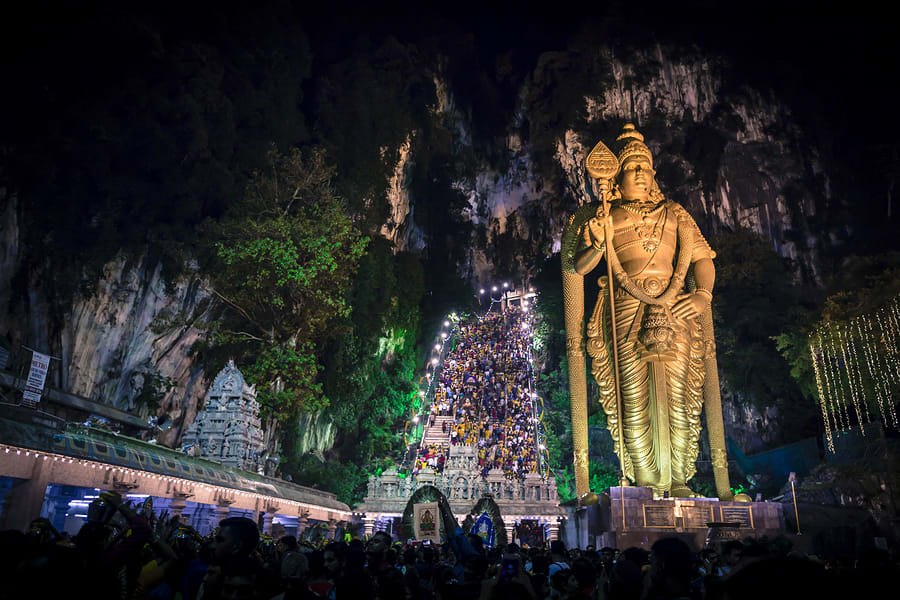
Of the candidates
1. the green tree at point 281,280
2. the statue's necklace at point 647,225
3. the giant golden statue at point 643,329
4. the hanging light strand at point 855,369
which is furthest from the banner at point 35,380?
the hanging light strand at point 855,369

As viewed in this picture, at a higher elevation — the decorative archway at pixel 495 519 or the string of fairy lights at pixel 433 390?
the string of fairy lights at pixel 433 390

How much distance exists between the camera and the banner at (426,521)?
666 cm

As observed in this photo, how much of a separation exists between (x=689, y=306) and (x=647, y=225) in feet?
4.75

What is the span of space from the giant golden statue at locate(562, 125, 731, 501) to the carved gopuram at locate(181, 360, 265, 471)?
6631mm

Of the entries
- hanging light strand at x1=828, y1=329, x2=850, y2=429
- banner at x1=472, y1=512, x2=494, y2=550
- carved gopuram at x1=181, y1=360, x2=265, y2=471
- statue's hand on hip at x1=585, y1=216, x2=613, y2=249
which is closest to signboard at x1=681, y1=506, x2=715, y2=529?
banner at x1=472, y1=512, x2=494, y2=550

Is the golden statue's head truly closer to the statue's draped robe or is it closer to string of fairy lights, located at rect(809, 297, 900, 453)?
the statue's draped robe

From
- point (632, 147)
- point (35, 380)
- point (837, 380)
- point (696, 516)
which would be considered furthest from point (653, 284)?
point (35, 380)

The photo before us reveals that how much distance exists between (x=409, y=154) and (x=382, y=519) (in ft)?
53.5

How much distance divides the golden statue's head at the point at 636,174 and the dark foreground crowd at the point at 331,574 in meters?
7.02

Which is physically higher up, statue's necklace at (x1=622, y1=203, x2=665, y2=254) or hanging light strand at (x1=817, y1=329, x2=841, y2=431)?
statue's necklace at (x1=622, y1=203, x2=665, y2=254)

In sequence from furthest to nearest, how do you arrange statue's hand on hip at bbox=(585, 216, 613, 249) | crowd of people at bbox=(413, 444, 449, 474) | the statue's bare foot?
crowd of people at bbox=(413, 444, 449, 474)
statue's hand on hip at bbox=(585, 216, 613, 249)
the statue's bare foot

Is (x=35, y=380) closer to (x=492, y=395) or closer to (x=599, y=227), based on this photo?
(x=599, y=227)

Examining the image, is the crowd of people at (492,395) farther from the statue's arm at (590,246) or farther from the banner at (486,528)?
the banner at (486,528)

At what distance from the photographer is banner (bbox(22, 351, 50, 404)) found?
8.72 meters
